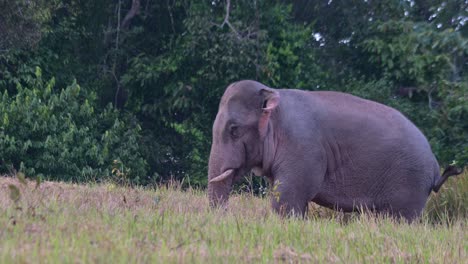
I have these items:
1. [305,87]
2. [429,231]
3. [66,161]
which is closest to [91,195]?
[429,231]

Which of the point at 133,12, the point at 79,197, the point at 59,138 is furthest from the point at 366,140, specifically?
the point at 133,12

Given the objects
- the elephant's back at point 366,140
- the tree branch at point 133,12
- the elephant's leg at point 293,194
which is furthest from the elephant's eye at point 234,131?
the tree branch at point 133,12

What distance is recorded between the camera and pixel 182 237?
6.28 meters

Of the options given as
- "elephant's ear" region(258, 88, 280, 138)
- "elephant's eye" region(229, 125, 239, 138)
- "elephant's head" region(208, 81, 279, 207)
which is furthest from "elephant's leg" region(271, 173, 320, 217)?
"elephant's eye" region(229, 125, 239, 138)

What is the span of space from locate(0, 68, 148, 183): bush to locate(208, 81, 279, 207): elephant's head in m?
7.20

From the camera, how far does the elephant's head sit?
953cm

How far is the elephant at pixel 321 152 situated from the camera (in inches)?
376

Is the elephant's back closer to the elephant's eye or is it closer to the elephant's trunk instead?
the elephant's eye

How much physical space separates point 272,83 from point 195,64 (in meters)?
1.81

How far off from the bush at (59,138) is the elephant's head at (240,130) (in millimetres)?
7196

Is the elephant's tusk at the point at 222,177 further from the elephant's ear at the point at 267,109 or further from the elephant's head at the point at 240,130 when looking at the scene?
the elephant's ear at the point at 267,109

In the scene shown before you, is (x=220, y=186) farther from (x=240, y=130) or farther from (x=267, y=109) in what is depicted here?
(x=267, y=109)

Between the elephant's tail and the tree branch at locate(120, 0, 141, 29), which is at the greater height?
the tree branch at locate(120, 0, 141, 29)

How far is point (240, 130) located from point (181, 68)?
1000cm
